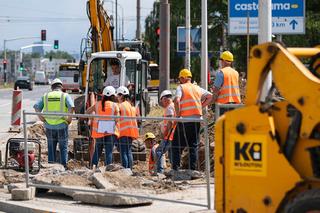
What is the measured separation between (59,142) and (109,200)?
382cm

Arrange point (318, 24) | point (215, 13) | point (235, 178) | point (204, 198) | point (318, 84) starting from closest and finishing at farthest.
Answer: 1. point (318, 84)
2. point (235, 178)
3. point (204, 198)
4. point (318, 24)
5. point (215, 13)

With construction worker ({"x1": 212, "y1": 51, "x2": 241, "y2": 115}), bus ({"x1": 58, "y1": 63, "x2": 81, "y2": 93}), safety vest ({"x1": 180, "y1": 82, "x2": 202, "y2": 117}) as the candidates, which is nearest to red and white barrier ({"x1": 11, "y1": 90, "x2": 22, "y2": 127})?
safety vest ({"x1": 180, "y1": 82, "x2": 202, "y2": 117})

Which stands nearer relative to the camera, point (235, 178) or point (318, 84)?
point (318, 84)

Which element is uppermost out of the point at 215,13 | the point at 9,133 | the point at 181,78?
the point at 215,13

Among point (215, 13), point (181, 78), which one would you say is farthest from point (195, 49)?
point (181, 78)

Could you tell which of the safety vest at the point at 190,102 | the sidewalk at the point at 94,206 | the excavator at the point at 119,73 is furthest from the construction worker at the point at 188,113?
the excavator at the point at 119,73

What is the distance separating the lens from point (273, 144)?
721cm

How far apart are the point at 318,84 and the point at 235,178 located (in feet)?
4.13

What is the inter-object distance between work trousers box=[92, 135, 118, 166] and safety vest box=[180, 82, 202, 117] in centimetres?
143

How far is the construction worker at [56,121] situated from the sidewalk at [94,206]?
241cm

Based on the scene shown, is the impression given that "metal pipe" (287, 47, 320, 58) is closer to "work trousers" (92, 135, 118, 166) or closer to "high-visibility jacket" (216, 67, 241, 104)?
"work trousers" (92, 135, 118, 166)

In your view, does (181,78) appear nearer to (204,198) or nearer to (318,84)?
(204,198)

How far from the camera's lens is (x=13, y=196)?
37.1ft

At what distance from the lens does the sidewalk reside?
400 inches
